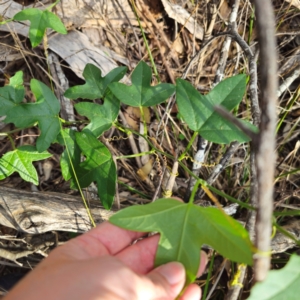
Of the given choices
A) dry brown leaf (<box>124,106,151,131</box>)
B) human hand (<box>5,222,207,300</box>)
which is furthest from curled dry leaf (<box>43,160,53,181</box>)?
human hand (<box>5,222,207,300</box>)

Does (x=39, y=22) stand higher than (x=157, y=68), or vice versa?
(x=39, y=22)

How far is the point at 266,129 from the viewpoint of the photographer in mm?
588

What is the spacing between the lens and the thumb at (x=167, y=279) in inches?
31.7

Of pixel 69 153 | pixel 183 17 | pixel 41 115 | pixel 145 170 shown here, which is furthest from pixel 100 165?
pixel 183 17

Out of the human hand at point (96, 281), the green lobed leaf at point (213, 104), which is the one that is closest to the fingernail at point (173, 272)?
the human hand at point (96, 281)

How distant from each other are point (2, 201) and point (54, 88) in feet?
1.72

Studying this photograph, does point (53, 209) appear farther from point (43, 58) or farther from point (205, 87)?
point (205, 87)

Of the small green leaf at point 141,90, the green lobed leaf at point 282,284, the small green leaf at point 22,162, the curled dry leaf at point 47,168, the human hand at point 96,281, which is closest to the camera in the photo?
the green lobed leaf at point 282,284

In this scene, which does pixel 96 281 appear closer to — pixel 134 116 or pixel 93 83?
pixel 93 83

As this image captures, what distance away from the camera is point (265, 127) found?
587mm

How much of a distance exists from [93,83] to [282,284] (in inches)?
33.2

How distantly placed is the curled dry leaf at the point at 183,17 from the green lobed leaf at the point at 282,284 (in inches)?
45.7

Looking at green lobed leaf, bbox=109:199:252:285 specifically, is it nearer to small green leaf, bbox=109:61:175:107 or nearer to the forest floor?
small green leaf, bbox=109:61:175:107

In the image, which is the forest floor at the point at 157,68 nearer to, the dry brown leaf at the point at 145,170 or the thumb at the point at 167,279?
the dry brown leaf at the point at 145,170
